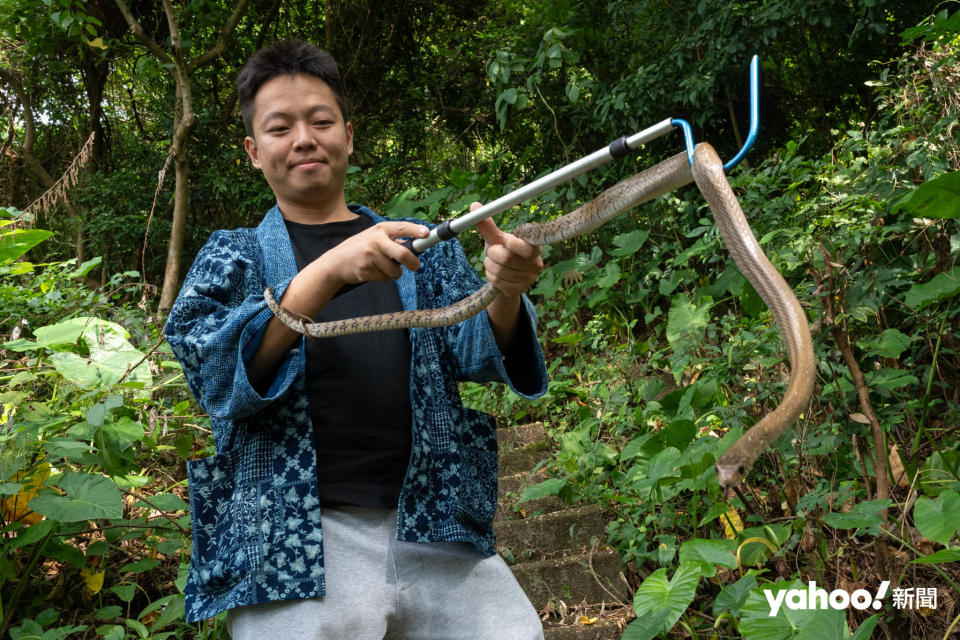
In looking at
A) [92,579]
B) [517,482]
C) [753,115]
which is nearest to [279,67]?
[753,115]

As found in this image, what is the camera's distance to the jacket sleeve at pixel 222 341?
1.56m

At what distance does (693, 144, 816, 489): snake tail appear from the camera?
944mm

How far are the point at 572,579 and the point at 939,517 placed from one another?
1.70 m

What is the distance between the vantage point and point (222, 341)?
5.17 ft

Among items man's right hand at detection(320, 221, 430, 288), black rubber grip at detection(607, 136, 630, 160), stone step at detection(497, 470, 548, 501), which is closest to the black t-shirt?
man's right hand at detection(320, 221, 430, 288)

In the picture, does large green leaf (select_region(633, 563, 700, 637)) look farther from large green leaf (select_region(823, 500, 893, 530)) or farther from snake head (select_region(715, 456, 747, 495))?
snake head (select_region(715, 456, 747, 495))

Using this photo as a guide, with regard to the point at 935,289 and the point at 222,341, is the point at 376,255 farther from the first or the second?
the point at 935,289

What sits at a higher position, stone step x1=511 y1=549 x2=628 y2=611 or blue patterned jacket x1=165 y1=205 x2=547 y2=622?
blue patterned jacket x1=165 y1=205 x2=547 y2=622

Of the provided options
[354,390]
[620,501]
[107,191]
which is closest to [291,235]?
[354,390]

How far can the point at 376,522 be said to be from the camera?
1.66m

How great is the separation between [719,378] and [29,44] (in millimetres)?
9109

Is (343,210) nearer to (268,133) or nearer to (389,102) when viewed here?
(268,133)

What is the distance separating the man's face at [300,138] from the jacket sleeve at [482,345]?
1.11 ft

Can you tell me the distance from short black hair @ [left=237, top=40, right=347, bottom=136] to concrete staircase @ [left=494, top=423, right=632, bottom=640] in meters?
2.29
